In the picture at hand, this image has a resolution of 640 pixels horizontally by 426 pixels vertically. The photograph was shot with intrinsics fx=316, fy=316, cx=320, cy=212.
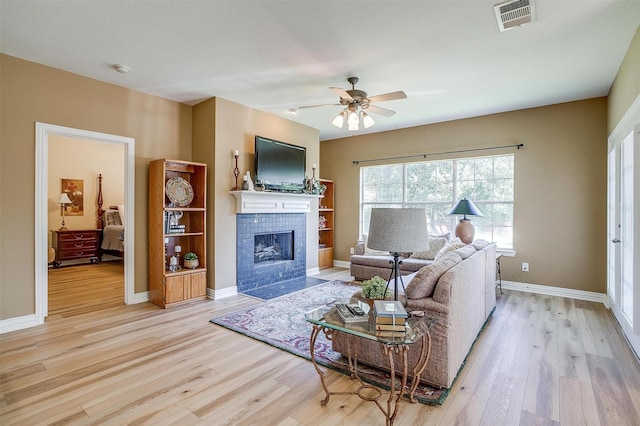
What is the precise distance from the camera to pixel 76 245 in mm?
6480

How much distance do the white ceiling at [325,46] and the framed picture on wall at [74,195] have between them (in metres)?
4.32

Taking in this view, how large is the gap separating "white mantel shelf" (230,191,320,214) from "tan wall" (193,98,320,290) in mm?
154

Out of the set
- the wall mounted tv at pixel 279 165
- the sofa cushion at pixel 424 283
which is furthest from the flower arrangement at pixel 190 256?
the sofa cushion at pixel 424 283

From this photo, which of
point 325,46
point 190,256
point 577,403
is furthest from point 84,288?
point 577,403

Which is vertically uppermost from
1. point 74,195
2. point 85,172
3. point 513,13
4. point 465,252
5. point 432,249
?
point 513,13

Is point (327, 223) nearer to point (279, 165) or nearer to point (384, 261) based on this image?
point (384, 261)

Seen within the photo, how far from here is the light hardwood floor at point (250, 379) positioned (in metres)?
1.88

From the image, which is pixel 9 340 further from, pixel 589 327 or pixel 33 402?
pixel 589 327

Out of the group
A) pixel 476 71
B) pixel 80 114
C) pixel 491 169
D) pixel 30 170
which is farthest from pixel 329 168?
pixel 30 170

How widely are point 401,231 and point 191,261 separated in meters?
3.22

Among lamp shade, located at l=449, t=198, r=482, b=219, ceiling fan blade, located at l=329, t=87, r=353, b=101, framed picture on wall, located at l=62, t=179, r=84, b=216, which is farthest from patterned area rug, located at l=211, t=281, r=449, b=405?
framed picture on wall, located at l=62, t=179, r=84, b=216

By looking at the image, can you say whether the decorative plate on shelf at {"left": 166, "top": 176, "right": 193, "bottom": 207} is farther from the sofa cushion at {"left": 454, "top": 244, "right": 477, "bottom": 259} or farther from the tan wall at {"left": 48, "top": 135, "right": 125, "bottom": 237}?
the tan wall at {"left": 48, "top": 135, "right": 125, "bottom": 237}

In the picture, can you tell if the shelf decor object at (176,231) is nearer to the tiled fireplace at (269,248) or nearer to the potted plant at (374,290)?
the tiled fireplace at (269,248)

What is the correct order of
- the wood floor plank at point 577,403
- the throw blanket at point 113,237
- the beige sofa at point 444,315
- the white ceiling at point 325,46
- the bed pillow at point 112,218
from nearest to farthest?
the wood floor plank at point 577,403 < the beige sofa at point 444,315 < the white ceiling at point 325,46 < the throw blanket at point 113,237 < the bed pillow at point 112,218
